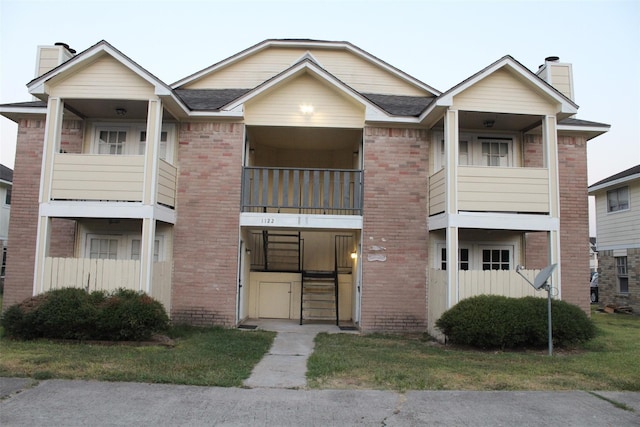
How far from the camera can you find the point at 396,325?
40.0 feet

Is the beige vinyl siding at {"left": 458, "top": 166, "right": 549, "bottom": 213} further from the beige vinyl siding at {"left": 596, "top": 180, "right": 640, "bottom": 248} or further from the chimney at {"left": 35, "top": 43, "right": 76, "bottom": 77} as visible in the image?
the beige vinyl siding at {"left": 596, "top": 180, "right": 640, "bottom": 248}

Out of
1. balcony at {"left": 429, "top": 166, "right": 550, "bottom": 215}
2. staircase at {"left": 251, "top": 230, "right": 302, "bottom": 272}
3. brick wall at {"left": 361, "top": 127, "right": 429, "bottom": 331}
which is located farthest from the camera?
staircase at {"left": 251, "top": 230, "right": 302, "bottom": 272}

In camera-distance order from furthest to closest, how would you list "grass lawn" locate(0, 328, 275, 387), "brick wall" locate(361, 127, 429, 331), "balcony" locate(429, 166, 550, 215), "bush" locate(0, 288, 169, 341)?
"brick wall" locate(361, 127, 429, 331) → "balcony" locate(429, 166, 550, 215) → "bush" locate(0, 288, 169, 341) → "grass lawn" locate(0, 328, 275, 387)

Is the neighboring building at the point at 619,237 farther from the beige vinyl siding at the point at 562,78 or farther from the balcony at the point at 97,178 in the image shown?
the balcony at the point at 97,178

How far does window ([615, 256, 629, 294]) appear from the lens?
67.6ft

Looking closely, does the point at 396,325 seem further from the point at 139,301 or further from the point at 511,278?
the point at 139,301

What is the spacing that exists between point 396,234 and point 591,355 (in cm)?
494

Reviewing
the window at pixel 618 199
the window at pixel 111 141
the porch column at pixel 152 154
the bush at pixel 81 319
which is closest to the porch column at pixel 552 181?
the bush at pixel 81 319

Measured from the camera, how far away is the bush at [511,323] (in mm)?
9867

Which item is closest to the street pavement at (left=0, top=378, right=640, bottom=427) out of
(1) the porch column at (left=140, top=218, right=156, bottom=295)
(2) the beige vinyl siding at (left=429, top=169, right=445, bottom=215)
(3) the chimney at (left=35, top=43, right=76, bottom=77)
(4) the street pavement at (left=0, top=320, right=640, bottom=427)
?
(4) the street pavement at (left=0, top=320, right=640, bottom=427)

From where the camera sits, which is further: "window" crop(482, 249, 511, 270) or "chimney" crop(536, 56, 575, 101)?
"chimney" crop(536, 56, 575, 101)

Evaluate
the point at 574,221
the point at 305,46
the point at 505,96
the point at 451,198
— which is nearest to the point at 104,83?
the point at 305,46

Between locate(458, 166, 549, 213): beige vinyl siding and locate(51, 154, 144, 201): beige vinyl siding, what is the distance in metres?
7.47

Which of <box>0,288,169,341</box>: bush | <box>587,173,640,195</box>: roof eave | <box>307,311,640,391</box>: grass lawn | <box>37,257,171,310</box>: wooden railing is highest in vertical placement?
<box>587,173,640,195</box>: roof eave
